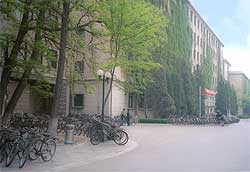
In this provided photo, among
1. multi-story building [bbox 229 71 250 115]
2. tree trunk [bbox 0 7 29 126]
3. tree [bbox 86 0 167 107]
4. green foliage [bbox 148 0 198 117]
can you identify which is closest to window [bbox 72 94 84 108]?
green foliage [bbox 148 0 198 117]

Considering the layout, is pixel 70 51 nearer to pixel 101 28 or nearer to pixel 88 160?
pixel 101 28

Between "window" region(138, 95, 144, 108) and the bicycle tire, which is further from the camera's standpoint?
"window" region(138, 95, 144, 108)

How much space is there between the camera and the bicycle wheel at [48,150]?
9.59m

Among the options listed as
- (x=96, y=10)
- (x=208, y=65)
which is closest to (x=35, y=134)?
(x=96, y=10)

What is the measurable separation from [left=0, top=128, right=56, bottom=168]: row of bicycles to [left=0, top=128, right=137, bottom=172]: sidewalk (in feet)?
0.58

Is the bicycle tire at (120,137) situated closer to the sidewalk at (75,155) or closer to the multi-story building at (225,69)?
the sidewalk at (75,155)

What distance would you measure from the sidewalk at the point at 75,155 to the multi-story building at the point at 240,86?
202ft

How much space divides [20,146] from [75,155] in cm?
240

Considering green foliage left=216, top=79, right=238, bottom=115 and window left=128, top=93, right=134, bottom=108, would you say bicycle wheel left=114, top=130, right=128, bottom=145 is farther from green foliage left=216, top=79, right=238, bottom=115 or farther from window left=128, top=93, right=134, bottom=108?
green foliage left=216, top=79, right=238, bottom=115

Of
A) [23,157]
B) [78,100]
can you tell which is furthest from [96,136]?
[78,100]

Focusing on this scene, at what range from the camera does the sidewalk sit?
873 centimetres

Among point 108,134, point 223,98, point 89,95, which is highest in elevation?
point 223,98

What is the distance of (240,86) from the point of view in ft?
Answer: 262

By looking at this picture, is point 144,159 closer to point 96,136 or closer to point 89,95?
point 96,136
